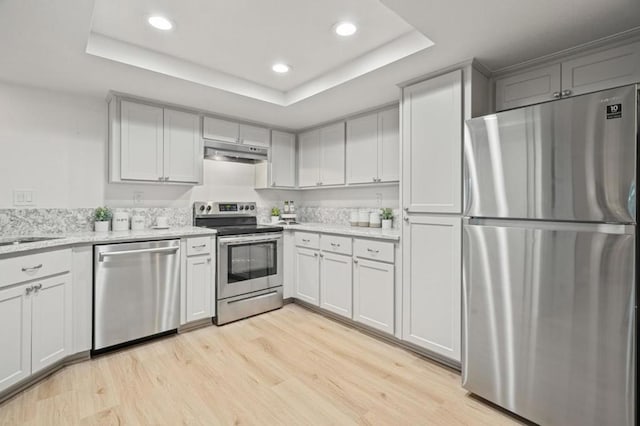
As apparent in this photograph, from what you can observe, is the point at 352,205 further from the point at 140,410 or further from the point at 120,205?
the point at 140,410

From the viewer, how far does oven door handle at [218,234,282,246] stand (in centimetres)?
320

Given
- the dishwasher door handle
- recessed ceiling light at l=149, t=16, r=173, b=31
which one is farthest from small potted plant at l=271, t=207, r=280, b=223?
recessed ceiling light at l=149, t=16, r=173, b=31

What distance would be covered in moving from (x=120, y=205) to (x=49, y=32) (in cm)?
166

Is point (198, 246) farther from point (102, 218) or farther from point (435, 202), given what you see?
point (435, 202)

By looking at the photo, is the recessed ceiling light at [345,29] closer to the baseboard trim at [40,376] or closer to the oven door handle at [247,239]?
the oven door handle at [247,239]

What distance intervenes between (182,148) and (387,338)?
2691 mm

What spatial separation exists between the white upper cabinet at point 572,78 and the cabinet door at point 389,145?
972mm

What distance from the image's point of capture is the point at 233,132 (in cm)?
369

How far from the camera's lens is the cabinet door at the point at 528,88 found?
2.16 meters

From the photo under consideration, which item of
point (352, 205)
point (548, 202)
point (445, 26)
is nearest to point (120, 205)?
point (352, 205)

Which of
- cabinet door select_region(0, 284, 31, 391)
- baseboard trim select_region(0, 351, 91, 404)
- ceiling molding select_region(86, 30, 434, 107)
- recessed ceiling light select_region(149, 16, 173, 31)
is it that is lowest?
baseboard trim select_region(0, 351, 91, 404)

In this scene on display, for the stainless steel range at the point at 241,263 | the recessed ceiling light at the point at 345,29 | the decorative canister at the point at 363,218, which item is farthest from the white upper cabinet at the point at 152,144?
the recessed ceiling light at the point at 345,29

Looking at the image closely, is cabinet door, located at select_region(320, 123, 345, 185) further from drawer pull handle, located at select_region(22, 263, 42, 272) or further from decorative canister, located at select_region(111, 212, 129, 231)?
drawer pull handle, located at select_region(22, 263, 42, 272)

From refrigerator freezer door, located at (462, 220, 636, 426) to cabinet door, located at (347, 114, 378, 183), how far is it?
1.60 meters
